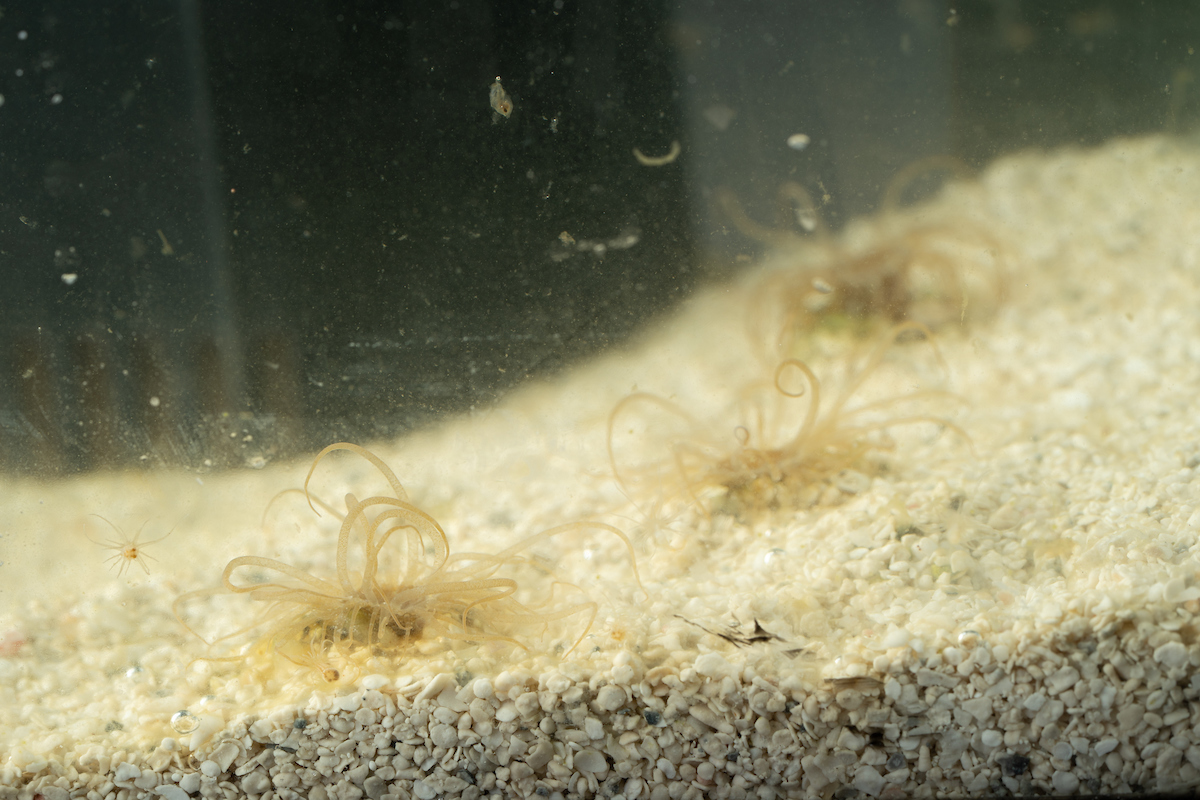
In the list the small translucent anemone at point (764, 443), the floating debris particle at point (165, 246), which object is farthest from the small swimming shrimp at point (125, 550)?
the small translucent anemone at point (764, 443)

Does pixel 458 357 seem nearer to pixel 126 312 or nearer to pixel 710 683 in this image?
pixel 126 312

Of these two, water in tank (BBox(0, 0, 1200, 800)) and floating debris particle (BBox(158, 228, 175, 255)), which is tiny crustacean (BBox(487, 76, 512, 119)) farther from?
floating debris particle (BBox(158, 228, 175, 255))

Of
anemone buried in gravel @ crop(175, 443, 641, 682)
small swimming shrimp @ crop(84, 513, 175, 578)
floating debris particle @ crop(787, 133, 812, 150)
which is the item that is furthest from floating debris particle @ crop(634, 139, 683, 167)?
small swimming shrimp @ crop(84, 513, 175, 578)

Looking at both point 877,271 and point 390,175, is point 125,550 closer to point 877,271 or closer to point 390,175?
point 390,175

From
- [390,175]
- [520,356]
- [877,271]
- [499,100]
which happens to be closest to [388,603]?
[520,356]

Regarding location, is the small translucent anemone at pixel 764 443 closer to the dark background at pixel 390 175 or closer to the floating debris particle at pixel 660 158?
the dark background at pixel 390 175

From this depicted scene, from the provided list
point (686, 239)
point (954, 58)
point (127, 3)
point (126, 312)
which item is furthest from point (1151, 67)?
point (126, 312)
